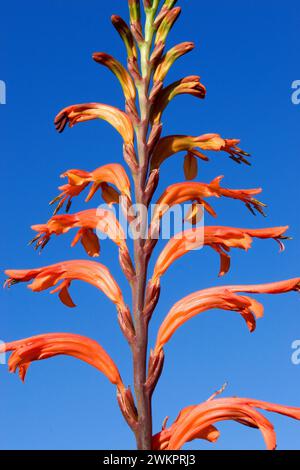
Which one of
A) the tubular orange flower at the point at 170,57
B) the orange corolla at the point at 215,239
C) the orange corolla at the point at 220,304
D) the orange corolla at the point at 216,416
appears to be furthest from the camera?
the tubular orange flower at the point at 170,57

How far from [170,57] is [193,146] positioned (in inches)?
44.2

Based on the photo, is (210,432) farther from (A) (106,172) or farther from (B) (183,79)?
(B) (183,79)

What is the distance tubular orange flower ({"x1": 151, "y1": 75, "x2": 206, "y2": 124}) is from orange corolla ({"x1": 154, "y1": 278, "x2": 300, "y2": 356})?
85.3 inches

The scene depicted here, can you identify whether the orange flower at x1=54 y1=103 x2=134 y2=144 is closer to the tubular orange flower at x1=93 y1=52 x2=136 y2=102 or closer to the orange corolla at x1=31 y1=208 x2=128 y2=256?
the tubular orange flower at x1=93 y1=52 x2=136 y2=102

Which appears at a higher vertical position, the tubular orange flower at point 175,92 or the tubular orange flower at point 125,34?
the tubular orange flower at point 125,34

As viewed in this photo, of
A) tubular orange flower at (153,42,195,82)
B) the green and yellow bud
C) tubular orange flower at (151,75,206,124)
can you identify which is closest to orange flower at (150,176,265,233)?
tubular orange flower at (151,75,206,124)

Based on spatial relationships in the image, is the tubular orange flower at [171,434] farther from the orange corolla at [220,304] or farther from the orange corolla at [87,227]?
the orange corolla at [87,227]

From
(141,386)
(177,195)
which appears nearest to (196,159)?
(177,195)

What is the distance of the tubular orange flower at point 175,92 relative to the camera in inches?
337

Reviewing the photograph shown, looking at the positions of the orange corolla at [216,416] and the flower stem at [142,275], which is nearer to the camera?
the flower stem at [142,275]

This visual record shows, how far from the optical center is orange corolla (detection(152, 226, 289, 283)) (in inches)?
320

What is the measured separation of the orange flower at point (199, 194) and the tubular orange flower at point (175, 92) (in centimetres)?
86

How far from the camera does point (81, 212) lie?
8719 millimetres

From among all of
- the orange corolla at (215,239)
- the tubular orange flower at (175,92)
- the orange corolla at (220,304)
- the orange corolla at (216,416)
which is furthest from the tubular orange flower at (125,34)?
the orange corolla at (216,416)
